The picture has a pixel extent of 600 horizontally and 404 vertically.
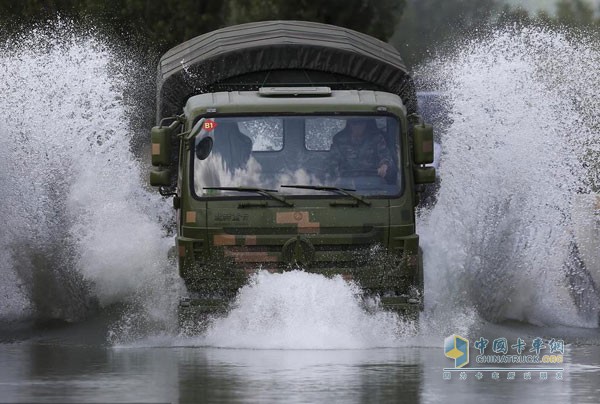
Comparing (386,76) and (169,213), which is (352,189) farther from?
(169,213)

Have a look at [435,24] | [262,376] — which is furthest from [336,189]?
[435,24]

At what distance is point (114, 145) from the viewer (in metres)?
23.8

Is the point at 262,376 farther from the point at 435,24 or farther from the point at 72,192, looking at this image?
the point at 435,24

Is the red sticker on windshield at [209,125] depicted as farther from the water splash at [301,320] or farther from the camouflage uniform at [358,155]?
the water splash at [301,320]

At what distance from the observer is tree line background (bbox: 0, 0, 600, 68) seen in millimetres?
41188

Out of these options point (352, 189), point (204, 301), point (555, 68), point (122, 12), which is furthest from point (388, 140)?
Answer: point (122, 12)

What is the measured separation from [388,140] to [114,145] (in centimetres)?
563

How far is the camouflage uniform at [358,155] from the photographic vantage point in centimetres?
1884

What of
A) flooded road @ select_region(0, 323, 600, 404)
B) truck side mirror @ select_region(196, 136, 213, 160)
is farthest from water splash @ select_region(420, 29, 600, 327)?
truck side mirror @ select_region(196, 136, 213, 160)

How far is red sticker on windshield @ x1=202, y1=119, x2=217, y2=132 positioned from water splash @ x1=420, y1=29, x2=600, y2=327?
9.14ft

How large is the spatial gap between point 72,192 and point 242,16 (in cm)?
2416

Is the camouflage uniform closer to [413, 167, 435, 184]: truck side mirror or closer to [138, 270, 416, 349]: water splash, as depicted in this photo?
[413, 167, 435, 184]: truck side mirror

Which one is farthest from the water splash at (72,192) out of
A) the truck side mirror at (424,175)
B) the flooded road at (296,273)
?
the truck side mirror at (424,175)

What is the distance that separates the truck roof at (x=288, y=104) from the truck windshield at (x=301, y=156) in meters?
0.08
